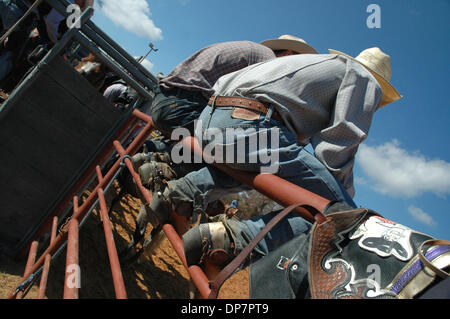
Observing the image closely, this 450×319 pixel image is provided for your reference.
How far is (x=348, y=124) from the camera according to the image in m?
1.39

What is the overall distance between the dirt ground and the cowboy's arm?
9.89 ft

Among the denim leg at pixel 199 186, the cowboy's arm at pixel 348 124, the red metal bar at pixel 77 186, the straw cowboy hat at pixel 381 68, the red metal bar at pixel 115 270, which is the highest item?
the straw cowboy hat at pixel 381 68

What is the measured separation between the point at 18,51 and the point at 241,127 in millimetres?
3800

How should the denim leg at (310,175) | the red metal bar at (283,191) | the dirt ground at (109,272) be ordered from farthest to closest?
the dirt ground at (109,272) < the denim leg at (310,175) < the red metal bar at (283,191)

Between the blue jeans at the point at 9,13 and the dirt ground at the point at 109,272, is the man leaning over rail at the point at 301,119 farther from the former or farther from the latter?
the blue jeans at the point at 9,13

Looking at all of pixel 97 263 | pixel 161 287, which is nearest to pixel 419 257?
pixel 97 263

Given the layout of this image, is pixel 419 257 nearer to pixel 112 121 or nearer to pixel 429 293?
pixel 429 293

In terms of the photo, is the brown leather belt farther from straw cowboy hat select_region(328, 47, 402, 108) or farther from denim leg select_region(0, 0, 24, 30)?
denim leg select_region(0, 0, 24, 30)

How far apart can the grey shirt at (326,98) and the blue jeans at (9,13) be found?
12.1 feet

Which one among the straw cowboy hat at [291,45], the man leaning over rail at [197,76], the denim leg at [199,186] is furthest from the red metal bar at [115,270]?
the straw cowboy hat at [291,45]

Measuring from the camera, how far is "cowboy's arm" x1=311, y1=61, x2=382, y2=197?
139cm

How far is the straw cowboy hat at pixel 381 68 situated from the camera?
7.62ft

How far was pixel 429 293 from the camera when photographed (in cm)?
61

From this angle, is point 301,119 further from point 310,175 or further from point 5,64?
point 5,64
